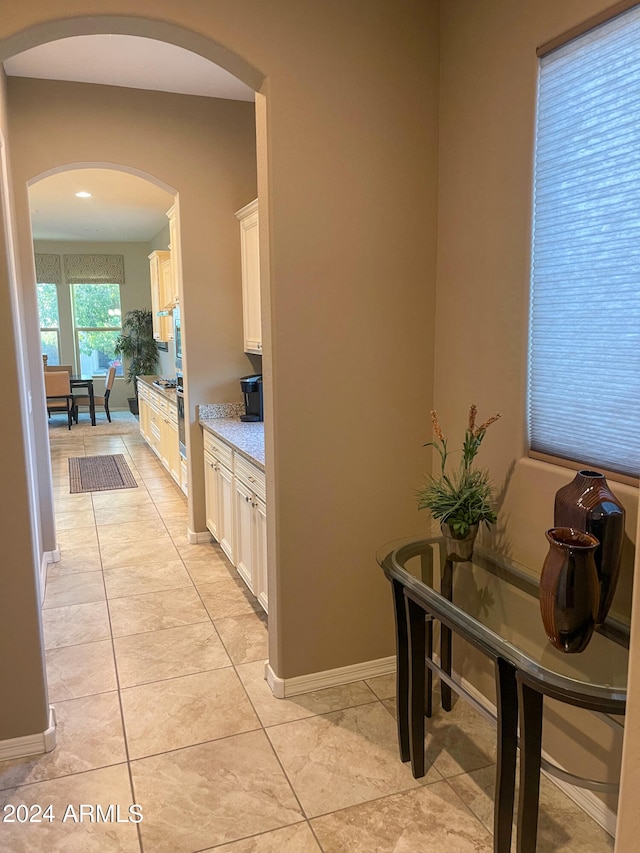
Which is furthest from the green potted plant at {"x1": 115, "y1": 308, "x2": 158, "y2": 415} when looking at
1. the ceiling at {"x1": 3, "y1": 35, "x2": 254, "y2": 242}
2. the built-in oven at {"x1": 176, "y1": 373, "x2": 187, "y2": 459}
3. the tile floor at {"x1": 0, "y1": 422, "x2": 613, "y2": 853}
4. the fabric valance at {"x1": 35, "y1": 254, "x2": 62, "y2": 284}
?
the tile floor at {"x1": 0, "y1": 422, "x2": 613, "y2": 853}

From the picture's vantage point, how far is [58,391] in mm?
9258

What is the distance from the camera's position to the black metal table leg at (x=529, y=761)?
157cm

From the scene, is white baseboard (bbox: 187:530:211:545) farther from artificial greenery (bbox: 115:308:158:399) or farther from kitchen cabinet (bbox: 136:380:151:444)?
artificial greenery (bbox: 115:308:158:399)

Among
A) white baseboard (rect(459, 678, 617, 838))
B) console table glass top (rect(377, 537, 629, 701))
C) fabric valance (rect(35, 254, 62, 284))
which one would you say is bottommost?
white baseboard (rect(459, 678, 617, 838))

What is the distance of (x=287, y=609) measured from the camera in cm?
261

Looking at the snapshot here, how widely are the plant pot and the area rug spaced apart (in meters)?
4.49

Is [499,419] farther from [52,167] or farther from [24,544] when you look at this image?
[52,167]

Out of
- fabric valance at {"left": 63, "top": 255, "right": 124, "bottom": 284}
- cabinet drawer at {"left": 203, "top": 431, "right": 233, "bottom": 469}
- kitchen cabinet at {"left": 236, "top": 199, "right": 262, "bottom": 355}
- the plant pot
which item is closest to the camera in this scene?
the plant pot

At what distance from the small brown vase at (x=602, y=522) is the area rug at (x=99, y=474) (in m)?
5.08

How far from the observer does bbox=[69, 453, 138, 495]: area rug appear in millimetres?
6152

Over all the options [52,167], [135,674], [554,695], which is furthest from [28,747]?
[52,167]

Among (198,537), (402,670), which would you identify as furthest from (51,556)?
(402,670)

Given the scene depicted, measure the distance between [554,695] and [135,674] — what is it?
201 cm

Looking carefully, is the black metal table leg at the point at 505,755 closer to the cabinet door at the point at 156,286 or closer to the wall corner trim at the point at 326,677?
the wall corner trim at the point at 326,677
